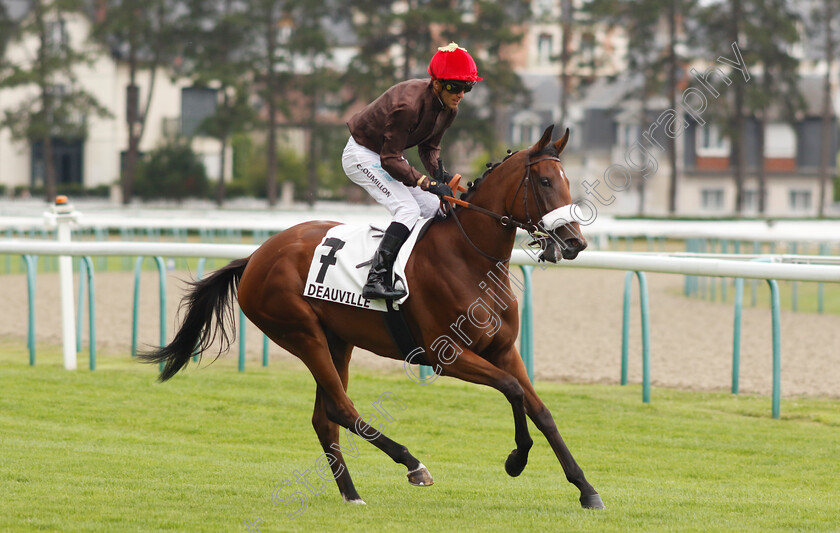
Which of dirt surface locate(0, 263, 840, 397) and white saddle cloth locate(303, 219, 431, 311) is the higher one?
white saddle cloth locate(303, 219, 431, 311)

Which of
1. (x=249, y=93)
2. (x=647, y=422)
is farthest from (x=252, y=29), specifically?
(x=647, y=422)

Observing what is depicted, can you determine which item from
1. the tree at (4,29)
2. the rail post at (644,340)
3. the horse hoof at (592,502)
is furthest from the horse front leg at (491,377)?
the tree at (4,29)

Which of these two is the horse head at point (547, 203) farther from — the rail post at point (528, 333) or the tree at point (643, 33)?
the tree at point (643, 33)

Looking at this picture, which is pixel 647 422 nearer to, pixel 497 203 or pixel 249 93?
pixel 497 203

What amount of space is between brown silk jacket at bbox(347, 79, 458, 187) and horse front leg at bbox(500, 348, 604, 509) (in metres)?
0.88

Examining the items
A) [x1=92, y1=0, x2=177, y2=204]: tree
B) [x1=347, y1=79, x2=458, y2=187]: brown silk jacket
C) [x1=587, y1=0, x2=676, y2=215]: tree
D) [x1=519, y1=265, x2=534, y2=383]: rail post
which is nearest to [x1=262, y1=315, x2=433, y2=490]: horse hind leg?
[x1=347, y1=79, x2=458, y2=187]: brown silk jacket

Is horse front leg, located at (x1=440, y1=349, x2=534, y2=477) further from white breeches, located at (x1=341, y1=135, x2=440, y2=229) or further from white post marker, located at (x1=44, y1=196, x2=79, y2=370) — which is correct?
white post marker, located at (x1=44, y1=196, x2=79, y2=370)

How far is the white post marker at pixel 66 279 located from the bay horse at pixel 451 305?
3.37 metres

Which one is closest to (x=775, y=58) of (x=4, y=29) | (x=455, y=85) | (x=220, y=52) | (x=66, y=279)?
(x=220, y=52)

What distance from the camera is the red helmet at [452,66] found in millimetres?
4383

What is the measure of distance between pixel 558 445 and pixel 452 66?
59.4 inches

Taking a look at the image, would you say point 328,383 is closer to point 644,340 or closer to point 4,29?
point 644,340

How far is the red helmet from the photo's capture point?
4.38 metres

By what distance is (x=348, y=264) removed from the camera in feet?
15.2
